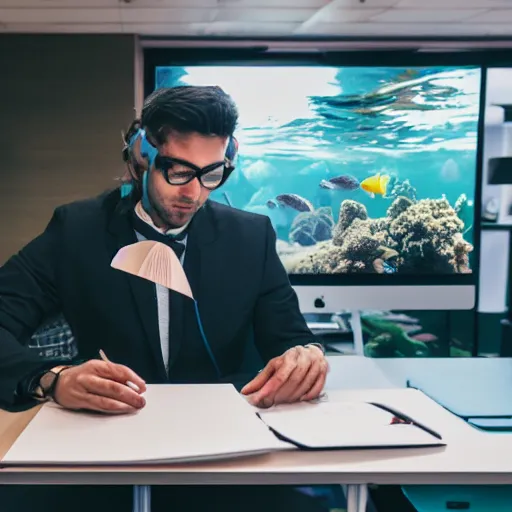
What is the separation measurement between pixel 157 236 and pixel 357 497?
793mm

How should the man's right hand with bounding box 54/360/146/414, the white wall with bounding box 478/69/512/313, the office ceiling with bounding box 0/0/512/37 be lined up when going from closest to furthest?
the man's right hand with bounding box 54/360/146/414 → the office ceiling with bounding box 0/0/512/37 → the white wall with bounding box 478/69/512/313

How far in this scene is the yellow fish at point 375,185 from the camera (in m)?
1.75

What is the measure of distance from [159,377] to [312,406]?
46 centimetres

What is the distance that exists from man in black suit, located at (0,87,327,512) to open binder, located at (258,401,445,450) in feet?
1.08

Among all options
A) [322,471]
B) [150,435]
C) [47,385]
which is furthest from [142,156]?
[322,471]

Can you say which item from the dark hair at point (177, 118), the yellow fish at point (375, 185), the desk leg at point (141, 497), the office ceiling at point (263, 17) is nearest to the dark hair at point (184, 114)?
the dark hair at point (177, 118)

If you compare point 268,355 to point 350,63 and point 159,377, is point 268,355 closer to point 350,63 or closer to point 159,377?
point 159,377

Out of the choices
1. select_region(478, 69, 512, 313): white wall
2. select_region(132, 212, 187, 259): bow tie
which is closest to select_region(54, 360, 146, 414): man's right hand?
select_region(132, 212, 187, 259): bow tie

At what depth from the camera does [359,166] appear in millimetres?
1767

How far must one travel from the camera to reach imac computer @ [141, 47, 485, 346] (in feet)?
5.61

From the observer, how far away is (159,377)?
133cm

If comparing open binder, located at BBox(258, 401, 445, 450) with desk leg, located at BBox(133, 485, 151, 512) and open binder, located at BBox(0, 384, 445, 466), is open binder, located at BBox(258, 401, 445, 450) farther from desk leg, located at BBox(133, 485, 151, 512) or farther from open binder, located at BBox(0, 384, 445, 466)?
desk leg, located at BBox(133, 485, 151, 512)

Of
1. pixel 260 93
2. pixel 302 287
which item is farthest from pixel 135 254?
pixel 260 93

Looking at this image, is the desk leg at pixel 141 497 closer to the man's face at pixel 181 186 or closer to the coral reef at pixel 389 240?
the man's face at pixel 181 186
